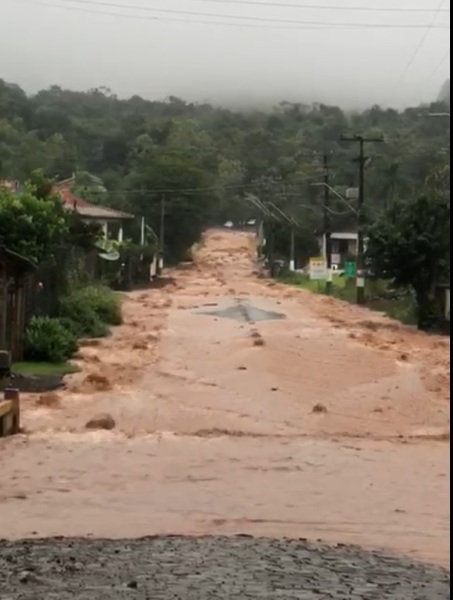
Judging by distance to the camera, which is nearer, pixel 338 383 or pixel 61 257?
pixel 338 383

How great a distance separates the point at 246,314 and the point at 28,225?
62.4 feet

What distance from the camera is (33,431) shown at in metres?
19.9

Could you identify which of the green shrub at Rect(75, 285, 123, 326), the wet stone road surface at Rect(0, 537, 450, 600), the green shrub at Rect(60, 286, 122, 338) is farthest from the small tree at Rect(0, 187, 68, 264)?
the wet stone road surface at Rect(0, 537, 450, 600)

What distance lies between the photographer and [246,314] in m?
48.6

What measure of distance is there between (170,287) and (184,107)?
2927 inches

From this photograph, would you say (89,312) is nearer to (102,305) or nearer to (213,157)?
(102,305)

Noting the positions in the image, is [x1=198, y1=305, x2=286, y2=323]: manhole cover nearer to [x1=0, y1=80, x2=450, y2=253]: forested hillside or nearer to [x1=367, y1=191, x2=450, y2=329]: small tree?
[x1=367, y1=191, x2=450, y2=329]: small tree

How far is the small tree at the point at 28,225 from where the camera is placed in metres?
30.6

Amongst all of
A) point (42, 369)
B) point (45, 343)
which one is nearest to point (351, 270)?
point (45, 343)

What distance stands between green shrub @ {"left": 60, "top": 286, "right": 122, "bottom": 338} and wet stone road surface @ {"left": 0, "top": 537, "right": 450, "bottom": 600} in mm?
24540

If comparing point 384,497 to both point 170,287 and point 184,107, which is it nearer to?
point 170,287

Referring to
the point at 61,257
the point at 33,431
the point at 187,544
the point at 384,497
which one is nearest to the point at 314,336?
the point at 61,257

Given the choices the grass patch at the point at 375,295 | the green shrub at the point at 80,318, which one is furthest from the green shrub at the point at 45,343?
the grass patch at the point at 375,295

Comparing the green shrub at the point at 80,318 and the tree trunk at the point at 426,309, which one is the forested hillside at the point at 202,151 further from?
the green shrub at the point at 80,318
